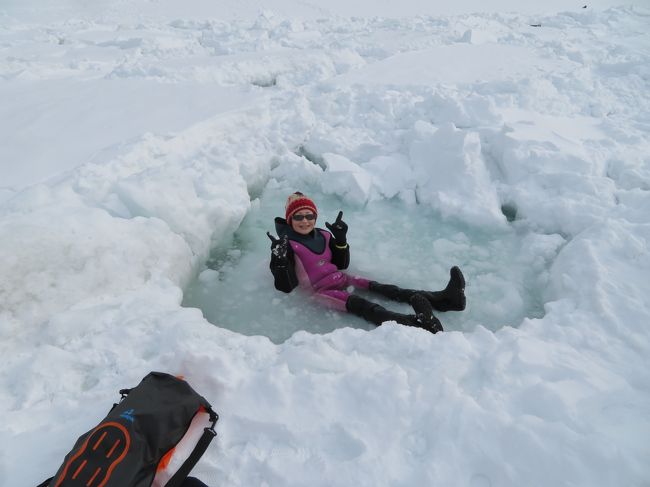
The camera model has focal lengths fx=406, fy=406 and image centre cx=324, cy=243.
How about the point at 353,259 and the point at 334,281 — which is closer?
the point at 334,281

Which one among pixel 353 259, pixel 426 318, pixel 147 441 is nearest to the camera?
pixel 147 441

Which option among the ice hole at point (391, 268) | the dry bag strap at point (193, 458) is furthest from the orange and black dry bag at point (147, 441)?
the ice hole at point (391, 268)

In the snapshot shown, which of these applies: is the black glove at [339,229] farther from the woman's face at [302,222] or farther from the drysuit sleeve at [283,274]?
the drysuit sleeve at [283,274]

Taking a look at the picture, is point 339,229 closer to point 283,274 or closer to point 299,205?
point 299,205

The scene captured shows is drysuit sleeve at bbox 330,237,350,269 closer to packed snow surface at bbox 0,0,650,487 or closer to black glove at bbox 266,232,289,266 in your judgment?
packed snow surface at bbox 0,0,650,487

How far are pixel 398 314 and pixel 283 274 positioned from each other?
950 mm

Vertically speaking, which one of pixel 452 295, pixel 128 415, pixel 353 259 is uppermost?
pixel 128 415

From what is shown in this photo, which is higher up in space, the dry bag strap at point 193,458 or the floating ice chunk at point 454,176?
the dry bag strap at point 193,458

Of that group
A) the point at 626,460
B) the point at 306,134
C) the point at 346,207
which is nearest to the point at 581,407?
the point at 626,460

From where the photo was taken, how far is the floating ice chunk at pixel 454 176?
403 cm

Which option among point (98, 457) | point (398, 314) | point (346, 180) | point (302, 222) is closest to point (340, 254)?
point (302, 222)

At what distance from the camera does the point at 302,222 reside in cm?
347

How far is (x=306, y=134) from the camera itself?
17.4 ft

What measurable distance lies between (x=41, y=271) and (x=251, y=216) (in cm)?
198
